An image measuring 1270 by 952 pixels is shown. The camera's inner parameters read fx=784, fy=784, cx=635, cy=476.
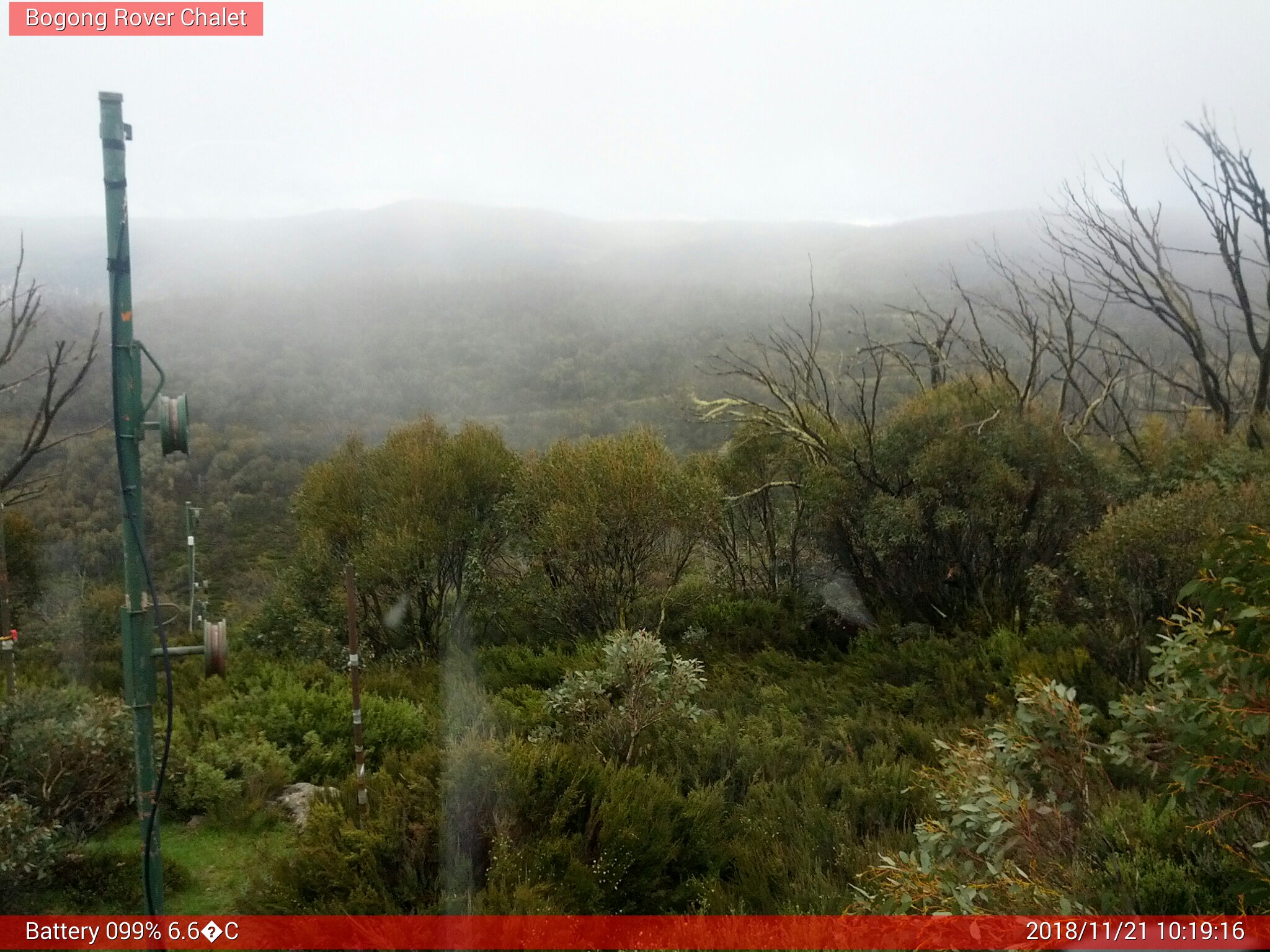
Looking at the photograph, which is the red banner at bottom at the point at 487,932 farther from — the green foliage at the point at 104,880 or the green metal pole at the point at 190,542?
the green metal pole at the point at 190,542

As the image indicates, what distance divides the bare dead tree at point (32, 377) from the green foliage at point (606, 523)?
7.18m

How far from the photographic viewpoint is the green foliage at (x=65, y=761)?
16.3ft

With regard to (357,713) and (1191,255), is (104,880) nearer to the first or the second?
(357,713)

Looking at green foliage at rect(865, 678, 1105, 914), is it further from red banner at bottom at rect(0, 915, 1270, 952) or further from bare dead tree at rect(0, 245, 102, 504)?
bare dead tree at rect(0, 245, 102, 504)

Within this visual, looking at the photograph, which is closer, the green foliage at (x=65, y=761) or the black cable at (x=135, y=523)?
the black cable at (x=135, y=523)

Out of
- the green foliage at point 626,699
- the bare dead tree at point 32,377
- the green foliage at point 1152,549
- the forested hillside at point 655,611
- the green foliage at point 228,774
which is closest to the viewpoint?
the forested hillside at point 655,611

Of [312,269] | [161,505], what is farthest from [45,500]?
[312,269]

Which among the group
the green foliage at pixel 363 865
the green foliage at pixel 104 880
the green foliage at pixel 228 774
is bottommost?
the green foliage at pixel 228 774

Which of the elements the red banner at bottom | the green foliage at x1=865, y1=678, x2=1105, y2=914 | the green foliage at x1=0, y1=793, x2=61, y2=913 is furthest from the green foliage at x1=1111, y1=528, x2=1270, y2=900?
the green foliage at x1=0, y1=793, x2=61, y2=913

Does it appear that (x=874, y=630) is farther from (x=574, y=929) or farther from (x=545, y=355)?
(x=545, y=355)

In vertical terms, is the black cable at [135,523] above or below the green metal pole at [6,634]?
above

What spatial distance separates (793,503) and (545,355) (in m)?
12.7

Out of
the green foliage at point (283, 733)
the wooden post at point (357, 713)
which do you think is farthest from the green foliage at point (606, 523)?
the wooden post at point (357, 713)

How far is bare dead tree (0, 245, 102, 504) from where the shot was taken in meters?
6.46
